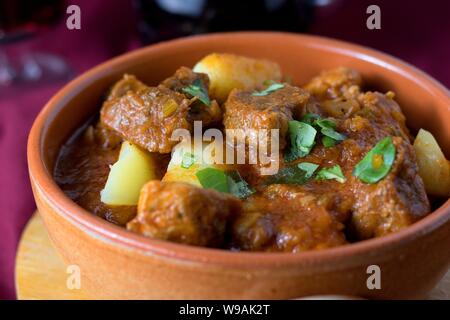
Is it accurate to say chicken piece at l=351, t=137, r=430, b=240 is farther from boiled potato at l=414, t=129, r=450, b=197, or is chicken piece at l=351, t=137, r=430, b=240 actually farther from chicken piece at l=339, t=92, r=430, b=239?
boiled potato at l=414, t=129, r=450, b=197

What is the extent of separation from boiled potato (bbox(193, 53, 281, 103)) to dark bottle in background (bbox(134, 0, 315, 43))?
0.87 m

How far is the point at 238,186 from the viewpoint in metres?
1.95

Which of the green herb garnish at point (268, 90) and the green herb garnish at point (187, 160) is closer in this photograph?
the green herb garnish at point (187, 160)

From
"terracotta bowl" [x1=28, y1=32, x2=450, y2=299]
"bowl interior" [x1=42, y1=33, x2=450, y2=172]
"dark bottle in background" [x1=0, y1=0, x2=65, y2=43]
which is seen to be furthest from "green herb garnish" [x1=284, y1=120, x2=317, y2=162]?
"dark bottle in background" [x1=0, y1=0, x2=65, y2=43]

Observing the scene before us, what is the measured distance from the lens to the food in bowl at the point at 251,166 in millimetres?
1759

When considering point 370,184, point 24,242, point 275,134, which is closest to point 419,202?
point 370,184

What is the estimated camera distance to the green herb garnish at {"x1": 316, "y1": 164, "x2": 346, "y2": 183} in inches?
76.9

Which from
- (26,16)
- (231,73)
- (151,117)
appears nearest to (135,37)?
(26,16)

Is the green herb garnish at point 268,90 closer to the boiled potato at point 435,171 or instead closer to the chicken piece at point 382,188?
the chicken piece at point 382,188

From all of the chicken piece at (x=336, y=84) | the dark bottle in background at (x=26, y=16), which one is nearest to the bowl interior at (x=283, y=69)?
the chicken piece at (x=336, y=84)

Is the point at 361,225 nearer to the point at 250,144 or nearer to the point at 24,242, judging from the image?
the point at 250,144

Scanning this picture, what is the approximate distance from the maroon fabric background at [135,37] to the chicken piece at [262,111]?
1.70 m

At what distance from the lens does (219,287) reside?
65.4 inches

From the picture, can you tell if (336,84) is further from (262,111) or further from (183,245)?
(183,245)
